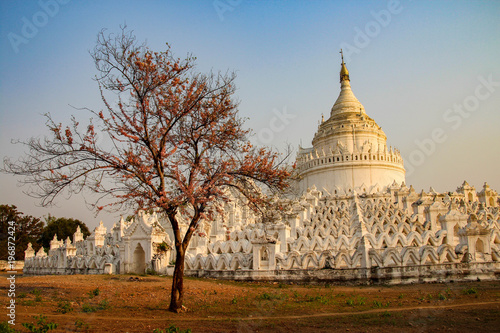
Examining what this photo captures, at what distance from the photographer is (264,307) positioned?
12.6 meters

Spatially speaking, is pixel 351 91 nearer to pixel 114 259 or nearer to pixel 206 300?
pixel 114 259

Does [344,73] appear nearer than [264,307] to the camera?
No

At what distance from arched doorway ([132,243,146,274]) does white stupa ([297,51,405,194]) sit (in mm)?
25811

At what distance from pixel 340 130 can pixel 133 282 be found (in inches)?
1525

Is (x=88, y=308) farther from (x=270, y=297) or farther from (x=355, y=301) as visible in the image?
(x=355, y=301)

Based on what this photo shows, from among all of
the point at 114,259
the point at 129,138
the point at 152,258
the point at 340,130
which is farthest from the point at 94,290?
the point at 340,130

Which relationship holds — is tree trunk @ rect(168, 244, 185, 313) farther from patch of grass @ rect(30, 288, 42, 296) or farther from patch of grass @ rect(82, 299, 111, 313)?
patch of grass @ rect(30, 288, 42, 296)

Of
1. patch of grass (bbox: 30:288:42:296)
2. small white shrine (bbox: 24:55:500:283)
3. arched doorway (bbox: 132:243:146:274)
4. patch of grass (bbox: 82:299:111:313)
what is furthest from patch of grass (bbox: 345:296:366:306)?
arched doorway (bbox: 132:243:146:274)

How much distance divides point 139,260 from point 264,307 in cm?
1281

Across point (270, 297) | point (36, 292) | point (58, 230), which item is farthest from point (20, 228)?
point (270, 297)

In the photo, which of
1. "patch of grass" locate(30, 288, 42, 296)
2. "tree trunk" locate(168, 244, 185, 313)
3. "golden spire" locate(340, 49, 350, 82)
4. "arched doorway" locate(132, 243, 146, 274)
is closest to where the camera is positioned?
"tree trunk" locate(168, 244, 185, 313)

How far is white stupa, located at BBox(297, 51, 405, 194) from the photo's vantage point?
48.2 m

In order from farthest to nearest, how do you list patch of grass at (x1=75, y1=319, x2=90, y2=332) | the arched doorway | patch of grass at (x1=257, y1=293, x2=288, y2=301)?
the arched doorway
patch of grass at (x1=257, y1=293, x2=288, y2=301)
patch of grass at (x1=75, y1=319, x2=90, y2=332)

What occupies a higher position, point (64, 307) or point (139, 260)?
point (139, 260)
